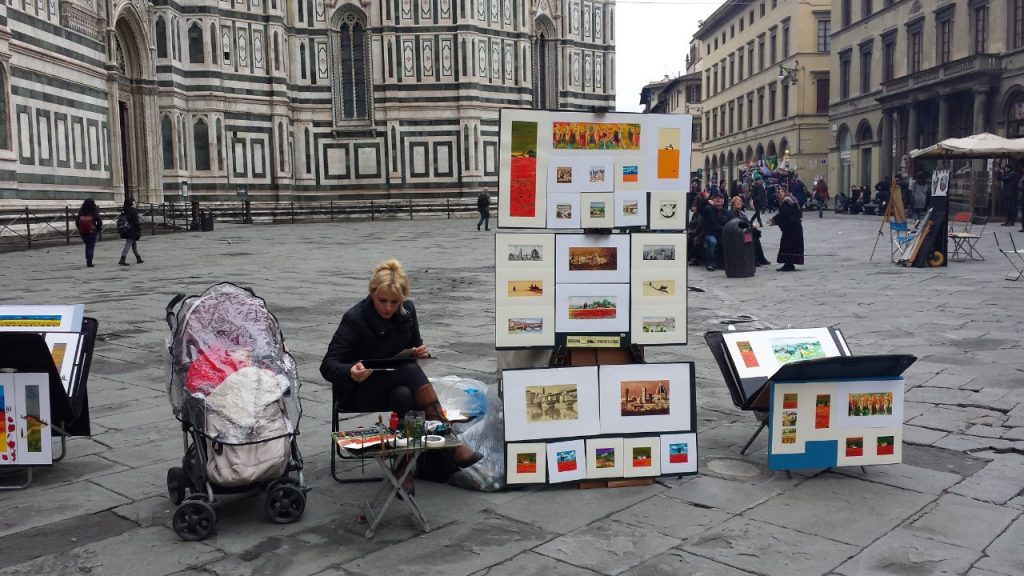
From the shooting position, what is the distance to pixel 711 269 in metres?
14.7

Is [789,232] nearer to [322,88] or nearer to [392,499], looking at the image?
[392,499]

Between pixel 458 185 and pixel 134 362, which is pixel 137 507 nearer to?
pixel 134 362

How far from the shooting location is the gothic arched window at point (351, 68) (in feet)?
118

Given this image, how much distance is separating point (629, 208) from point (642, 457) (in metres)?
1.19

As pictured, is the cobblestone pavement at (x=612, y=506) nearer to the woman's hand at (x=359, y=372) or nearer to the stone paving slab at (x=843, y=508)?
the stone paving slab at (x=843, y=508)

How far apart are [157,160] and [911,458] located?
29.0 meters

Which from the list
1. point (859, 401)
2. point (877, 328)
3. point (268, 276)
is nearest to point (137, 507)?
point (859, 401)

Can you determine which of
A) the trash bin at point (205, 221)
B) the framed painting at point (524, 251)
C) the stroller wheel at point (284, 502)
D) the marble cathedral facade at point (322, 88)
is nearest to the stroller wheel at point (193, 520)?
the stroller wheel at point (284, 502)

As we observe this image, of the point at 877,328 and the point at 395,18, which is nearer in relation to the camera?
the point at 877,328

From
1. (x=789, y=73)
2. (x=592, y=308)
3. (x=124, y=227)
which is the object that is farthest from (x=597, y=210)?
(x=789, y=73)

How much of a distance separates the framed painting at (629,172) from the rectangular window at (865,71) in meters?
37.6

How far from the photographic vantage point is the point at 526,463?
4.24 meters

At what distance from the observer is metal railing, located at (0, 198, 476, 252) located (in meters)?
19.9

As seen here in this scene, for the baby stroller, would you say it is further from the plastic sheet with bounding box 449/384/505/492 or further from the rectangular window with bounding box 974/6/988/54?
the rectangular window with bounding box 974/6/988/54
